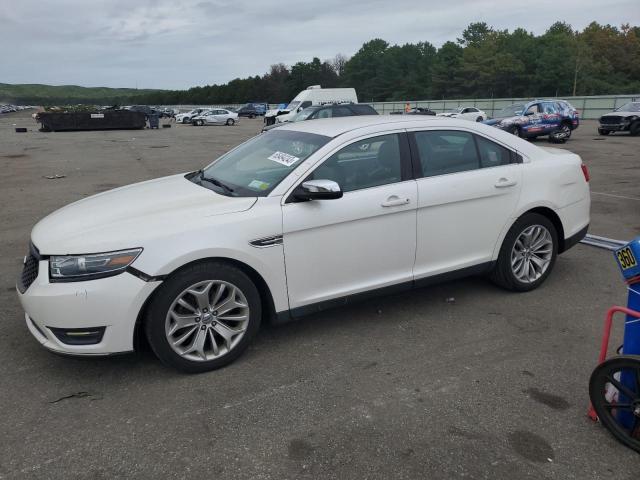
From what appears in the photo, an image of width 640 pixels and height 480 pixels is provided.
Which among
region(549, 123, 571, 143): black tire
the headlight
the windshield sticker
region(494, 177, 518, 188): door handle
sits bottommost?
region(549, 123, 571, 143): black tire

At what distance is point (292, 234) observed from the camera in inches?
141

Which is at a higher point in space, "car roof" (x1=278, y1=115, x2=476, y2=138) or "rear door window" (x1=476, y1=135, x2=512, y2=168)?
"car roof" (x1=278, y1=115, x2=476, y2=138)

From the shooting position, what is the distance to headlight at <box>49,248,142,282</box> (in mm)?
3139

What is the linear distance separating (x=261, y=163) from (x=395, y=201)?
1121 mm

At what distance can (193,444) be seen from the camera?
9.12 ft

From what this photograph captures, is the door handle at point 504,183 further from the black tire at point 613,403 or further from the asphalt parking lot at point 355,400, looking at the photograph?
the black tire at point 613,403

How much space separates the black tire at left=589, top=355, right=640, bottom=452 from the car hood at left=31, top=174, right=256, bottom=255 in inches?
90.8

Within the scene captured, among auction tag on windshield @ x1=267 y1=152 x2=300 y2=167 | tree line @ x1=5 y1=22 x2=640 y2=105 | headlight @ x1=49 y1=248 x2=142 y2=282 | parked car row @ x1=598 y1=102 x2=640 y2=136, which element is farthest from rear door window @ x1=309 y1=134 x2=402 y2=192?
tree line @ x1=5 y1=22 x2=640 y2=105

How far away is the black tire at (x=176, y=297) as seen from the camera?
3240 mm

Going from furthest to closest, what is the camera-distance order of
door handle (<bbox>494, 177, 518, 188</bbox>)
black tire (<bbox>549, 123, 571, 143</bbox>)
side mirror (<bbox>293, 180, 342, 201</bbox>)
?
black tire (<bbox>549, 123, 571, 143</bbox>), door handle (<bbox>494, 177, 518, 188</bbox>), side mirror (<bbox>293, 180, 342, 201</bbox>)

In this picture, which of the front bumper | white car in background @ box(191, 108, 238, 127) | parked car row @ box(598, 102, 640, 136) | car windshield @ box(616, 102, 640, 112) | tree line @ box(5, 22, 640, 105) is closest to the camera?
the front bumper

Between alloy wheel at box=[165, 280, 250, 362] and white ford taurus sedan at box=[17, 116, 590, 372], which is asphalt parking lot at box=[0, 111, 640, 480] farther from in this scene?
white ford taurus sedan at box=[17, 116, 590, 372]

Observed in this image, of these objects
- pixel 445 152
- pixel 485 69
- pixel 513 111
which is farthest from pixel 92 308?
pixel 485 69

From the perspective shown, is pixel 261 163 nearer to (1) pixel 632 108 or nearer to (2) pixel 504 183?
(2) pixel 504 183
